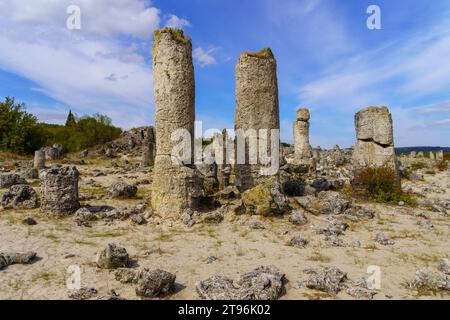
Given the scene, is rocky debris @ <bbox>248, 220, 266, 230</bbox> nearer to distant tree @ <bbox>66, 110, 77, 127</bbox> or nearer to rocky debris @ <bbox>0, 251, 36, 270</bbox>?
rocky debris @ <bbox>0, 251, 36, 270</bbox>

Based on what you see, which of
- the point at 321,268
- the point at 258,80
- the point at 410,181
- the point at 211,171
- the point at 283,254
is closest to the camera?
the point at 321,268

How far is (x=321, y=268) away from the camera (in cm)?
632

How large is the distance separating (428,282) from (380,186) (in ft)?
28.3

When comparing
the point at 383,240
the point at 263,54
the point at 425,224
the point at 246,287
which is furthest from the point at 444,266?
the point at 263,54

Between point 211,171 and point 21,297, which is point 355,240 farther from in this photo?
point 211,171

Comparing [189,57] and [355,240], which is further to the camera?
[189,57]

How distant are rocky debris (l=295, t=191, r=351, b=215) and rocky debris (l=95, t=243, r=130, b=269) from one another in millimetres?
6504

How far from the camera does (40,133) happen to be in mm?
34125

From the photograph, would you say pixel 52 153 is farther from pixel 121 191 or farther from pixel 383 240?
pixel 383 240

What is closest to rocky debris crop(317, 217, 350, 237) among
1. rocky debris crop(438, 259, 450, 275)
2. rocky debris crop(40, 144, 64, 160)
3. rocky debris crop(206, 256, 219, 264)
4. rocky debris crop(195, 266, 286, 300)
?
rocky debris crop(438, 259, 450, 275)
